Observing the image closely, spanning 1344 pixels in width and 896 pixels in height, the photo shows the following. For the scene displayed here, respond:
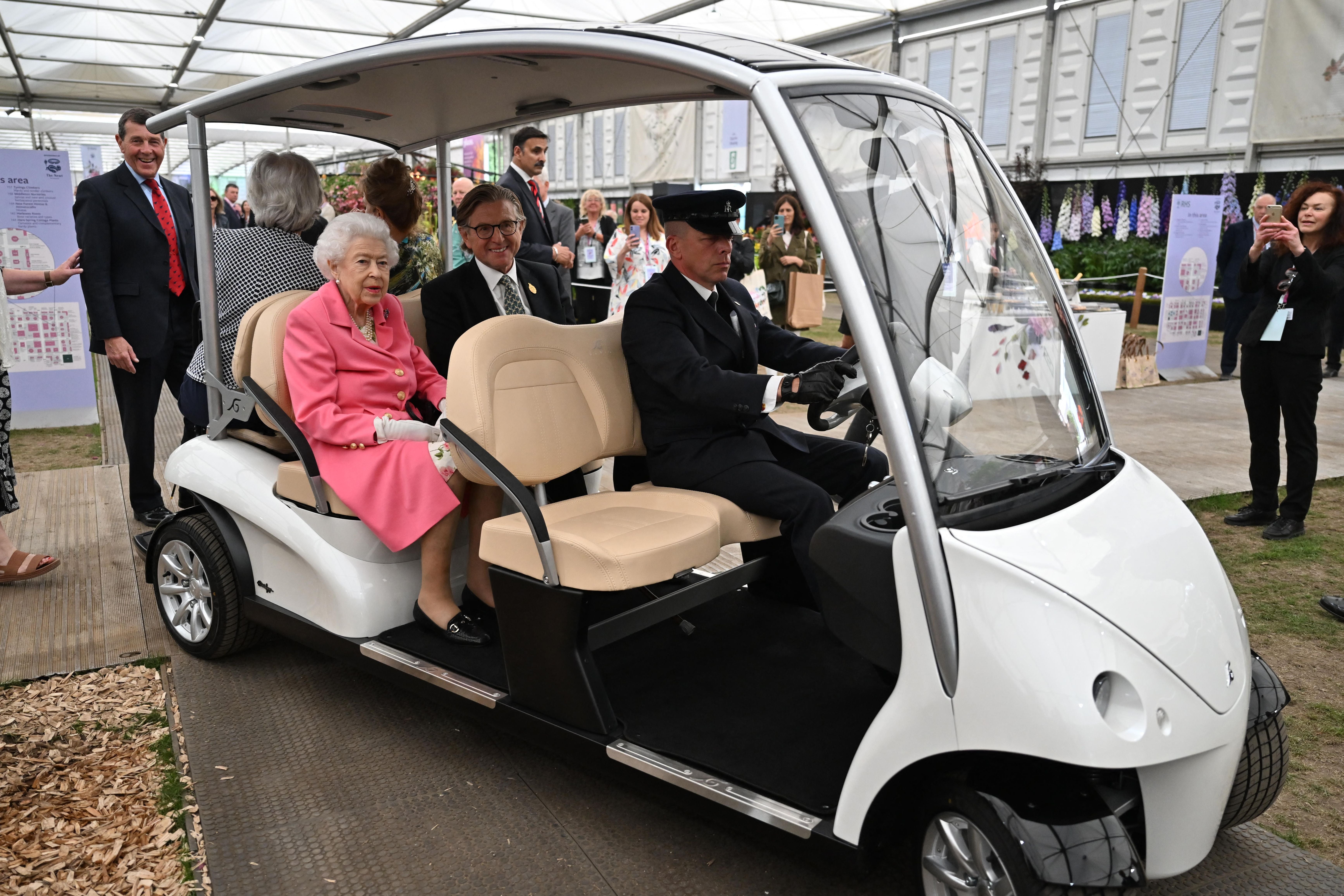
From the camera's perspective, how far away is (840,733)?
8.05 feet

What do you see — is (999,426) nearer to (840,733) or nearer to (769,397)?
(769,397)

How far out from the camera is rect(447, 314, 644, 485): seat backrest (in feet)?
9.38

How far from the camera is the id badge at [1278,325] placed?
481cm

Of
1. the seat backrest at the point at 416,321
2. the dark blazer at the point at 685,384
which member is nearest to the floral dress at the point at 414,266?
the seat backrest at the point at 416,321

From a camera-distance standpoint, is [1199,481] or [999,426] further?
[1199,481]

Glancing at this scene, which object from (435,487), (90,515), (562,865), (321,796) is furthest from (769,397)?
(90,515)

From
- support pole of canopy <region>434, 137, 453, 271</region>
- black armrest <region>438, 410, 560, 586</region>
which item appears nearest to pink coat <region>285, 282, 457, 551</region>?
black armrest <region>438, 410, 560, 586</region>

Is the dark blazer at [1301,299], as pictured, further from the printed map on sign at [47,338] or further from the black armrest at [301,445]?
the printed map on sign at [47,338]

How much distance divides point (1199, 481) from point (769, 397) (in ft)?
15.0

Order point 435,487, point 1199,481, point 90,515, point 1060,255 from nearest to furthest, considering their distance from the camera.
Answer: point 435,487 → point 90,515 → point 1199,481 → point 1060,255

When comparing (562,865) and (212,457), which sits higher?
(212,457)

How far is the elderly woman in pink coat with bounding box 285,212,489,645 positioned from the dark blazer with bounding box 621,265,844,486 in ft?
2.09

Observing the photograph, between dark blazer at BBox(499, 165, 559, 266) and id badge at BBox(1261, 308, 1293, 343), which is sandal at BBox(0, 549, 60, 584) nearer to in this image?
dark blazer at BBox(499, 165, 559, 266)

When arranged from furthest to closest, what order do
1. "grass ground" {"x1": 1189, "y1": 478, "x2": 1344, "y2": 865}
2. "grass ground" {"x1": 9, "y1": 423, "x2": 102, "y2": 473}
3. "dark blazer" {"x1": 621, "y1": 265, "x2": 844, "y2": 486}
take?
"grass ground" {"x1": 9, "y1": 423, "x2": 102, "y2": 473} < "dark blazer" {"x1": 621, "y1": 265, "x2": 844, "y2": 486} < "grass ground" {"x1": 1189, "y1": 478, "x2": 1344, "y2": 865}
